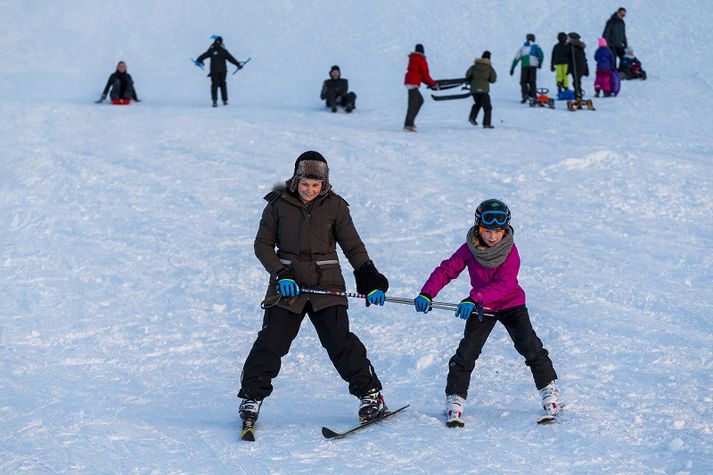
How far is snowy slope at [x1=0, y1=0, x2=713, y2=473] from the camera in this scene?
526cm

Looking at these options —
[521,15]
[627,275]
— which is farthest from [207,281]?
[521,15]

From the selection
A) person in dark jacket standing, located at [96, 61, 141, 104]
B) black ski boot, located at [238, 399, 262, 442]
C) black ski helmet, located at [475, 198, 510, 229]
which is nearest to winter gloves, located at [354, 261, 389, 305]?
black ski helmet, located at [475, 198, 510, 229]

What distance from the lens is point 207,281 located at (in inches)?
352

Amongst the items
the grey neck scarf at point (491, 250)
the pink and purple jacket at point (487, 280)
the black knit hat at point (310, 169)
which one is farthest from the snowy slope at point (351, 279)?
the black knit hat at point (310, 169)

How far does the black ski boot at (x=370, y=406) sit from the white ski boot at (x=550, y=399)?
0.92 meters

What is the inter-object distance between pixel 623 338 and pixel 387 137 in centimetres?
799

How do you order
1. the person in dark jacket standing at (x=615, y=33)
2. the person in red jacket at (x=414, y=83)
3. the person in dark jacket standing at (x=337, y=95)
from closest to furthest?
the person in red jacket at (x=414, y=83)
the person in dark jacket standing at (x=337, y=95)
the person in dark jacket standing at (x=615, y=33)

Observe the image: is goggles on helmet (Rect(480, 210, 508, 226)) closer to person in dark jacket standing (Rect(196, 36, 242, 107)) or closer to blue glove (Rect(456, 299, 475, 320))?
blue glove (Rect(456, 299, 475, 320))

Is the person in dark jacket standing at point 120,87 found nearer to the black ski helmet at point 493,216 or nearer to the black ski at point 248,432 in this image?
the black ski at point 248,432

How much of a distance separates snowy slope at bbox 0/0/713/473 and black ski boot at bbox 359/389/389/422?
0.16 meters

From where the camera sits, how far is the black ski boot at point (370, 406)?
5.45m

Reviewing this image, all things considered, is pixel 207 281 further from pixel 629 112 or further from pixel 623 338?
pixel 629 112

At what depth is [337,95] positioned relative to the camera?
18.1 m

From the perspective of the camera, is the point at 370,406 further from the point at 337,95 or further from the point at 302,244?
the point at 337,95
